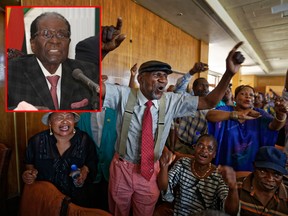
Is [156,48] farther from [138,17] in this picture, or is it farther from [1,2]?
[1,2]

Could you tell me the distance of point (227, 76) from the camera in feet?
3.35

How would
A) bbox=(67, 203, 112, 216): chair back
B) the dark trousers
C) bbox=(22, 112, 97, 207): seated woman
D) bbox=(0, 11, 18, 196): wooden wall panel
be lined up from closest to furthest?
bbox=(67, 203, 112, 216): chair back < bbox=(22, 112, 97, 207): seated woman < the dark trousers < bbox=(0, 11, 18, 196): wooden wall panel

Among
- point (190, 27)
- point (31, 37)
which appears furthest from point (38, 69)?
point (190, 27)

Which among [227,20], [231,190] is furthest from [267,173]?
[227,20]

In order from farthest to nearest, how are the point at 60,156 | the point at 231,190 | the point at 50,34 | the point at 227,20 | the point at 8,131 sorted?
the point at 227,20 → the point at 8,131 → the point at 60,156 → the point at 231,190 → the point at 50,34

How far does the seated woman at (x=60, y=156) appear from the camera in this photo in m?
1.37

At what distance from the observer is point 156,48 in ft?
12.1

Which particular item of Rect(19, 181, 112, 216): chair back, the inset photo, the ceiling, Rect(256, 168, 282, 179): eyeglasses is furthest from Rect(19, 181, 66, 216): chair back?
the ceiling

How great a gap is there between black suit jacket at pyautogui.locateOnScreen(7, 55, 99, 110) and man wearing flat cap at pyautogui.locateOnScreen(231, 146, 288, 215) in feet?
3.02

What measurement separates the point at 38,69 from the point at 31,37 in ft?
0.46

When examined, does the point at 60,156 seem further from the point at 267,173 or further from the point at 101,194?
the point at 267,173

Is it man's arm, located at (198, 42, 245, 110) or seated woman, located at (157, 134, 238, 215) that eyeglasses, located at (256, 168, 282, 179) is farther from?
man's arm, located at (198, 42, 245, 110)

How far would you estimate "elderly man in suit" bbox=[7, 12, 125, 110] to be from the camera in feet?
2.82

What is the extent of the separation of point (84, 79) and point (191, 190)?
96 centimetres
